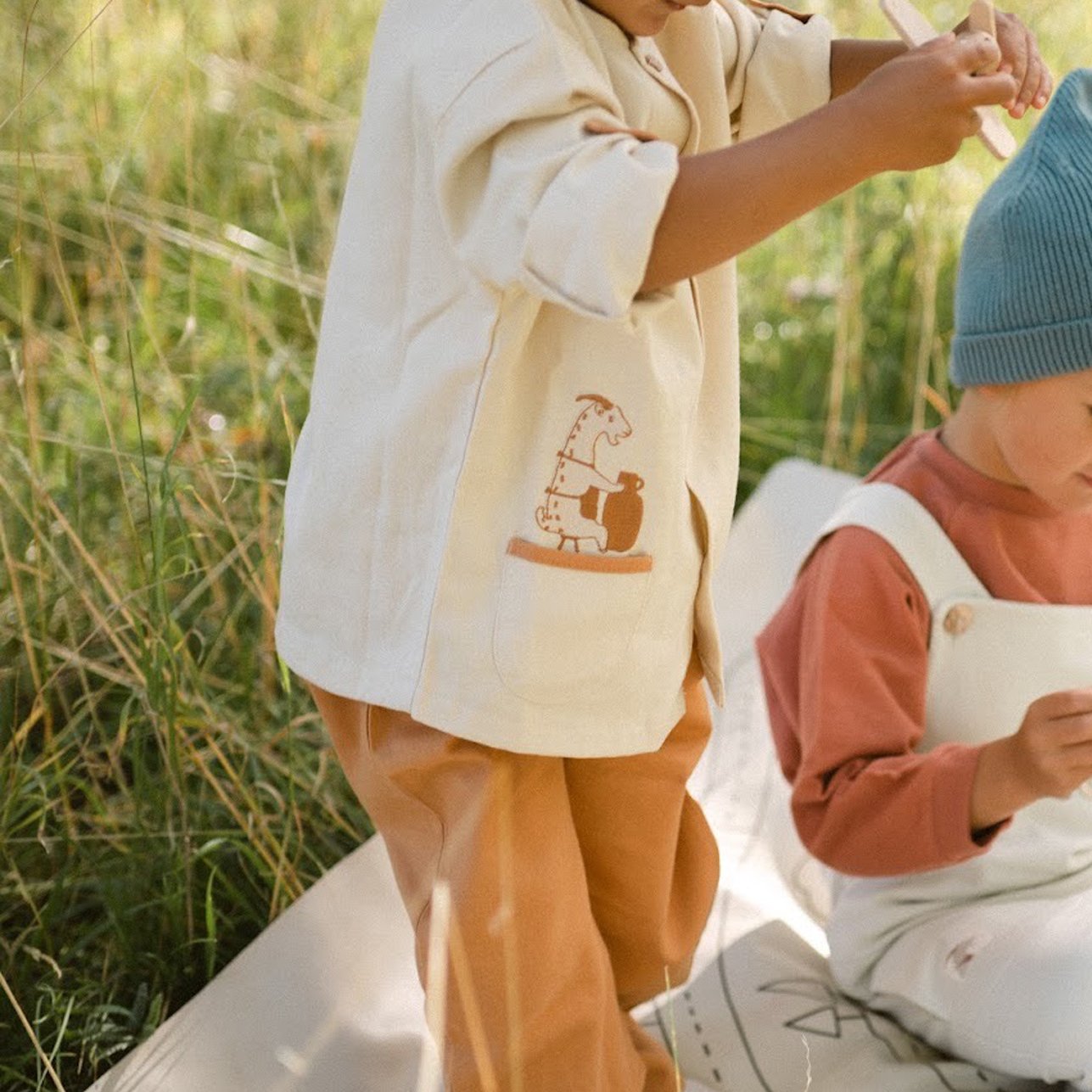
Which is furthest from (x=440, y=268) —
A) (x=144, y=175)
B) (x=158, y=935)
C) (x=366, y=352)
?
(x=144, y=175)

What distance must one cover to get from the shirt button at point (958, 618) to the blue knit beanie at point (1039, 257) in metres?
0.22

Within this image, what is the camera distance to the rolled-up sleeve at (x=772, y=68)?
1328 mm

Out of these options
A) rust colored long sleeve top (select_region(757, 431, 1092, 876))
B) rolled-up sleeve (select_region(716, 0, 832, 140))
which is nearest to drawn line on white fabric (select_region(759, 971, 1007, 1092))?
rust colored long sleeve top (select_region(757, 431, 1092, 876))

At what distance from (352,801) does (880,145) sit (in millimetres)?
1147

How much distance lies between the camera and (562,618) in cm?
118

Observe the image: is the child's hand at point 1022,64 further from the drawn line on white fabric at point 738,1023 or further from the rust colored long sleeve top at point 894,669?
the drawn line on white fabric at point 738,1023

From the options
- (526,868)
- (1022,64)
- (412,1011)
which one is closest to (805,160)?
(1022,64)

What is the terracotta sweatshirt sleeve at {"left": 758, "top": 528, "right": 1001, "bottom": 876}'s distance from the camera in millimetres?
1482

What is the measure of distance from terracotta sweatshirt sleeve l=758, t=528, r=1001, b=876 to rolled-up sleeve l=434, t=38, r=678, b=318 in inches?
24.2

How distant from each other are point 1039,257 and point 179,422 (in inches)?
37.3

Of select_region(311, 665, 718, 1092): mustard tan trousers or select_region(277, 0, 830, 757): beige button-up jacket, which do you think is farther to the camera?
select_region(311, 665, 718, 1092): mustard tan trousers

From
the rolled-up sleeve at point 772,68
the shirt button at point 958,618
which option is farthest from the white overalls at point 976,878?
the rolled-up sleeve at point 772,68

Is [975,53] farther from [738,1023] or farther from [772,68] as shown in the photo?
[738,1023]

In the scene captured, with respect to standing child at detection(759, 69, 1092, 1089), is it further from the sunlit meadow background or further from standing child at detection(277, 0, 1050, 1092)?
the sunlit meadow background
